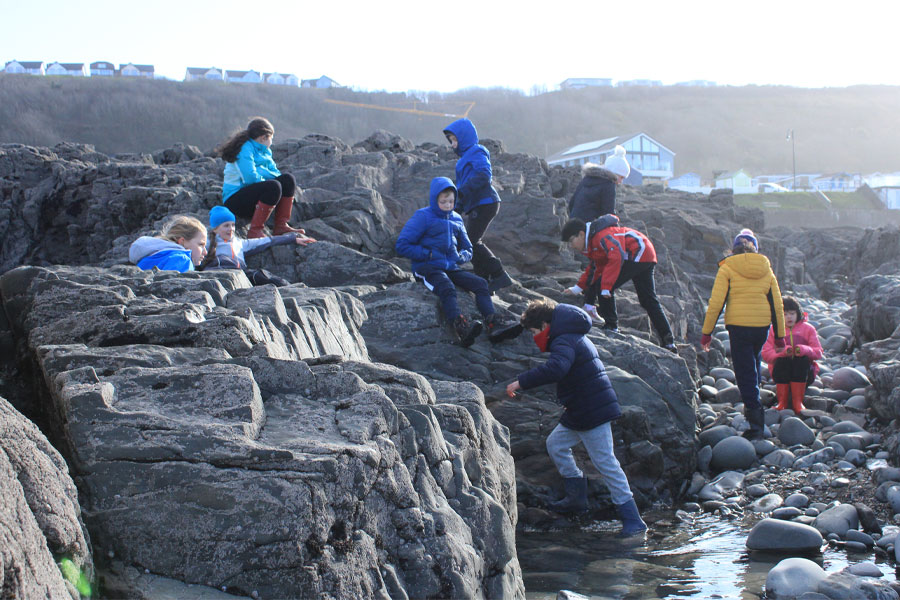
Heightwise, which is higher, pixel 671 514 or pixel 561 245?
pixel 561 245

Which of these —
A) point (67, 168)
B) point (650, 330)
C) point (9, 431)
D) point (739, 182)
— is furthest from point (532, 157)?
point (739, 182)

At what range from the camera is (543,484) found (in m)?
7.29

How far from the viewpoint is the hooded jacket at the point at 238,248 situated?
7930 mm

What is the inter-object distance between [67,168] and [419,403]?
12443 mm

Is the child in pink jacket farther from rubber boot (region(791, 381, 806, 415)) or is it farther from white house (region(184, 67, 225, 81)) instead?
white house (region(184, 67, 225, 81))

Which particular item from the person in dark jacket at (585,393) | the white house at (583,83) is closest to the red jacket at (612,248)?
the person in dark jacket at (585,393)

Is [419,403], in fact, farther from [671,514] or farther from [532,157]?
[532,157]

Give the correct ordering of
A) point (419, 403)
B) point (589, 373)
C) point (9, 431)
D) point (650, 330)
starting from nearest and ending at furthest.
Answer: point (9, 431) < point (419, 403) < point (589, 373) < point (650, 330)

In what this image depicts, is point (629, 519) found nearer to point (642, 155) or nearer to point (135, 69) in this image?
point (642, 155)

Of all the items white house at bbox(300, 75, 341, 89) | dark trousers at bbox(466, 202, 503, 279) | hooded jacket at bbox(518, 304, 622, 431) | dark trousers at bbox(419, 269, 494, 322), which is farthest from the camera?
white house at bbox(300, 75, 341, 89)

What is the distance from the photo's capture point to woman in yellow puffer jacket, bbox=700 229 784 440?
8.80 metres

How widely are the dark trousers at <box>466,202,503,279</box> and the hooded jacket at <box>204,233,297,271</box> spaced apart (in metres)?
2.13

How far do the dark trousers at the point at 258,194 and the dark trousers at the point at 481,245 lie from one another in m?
2.28

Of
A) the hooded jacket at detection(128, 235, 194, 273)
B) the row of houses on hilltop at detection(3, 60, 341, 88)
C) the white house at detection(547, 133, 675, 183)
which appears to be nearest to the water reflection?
the hooded jacket at detection(128, 235, 194, 273)
